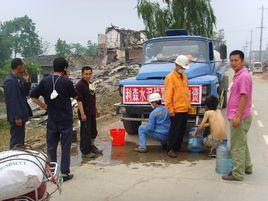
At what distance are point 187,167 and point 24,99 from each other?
3049 millimetres

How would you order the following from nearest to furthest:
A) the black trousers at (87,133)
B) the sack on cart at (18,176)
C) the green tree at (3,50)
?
the sack on cart at (18,176) → the black trousers at (87,133) → the green tree at (3,50)

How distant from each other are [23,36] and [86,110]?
82185mm

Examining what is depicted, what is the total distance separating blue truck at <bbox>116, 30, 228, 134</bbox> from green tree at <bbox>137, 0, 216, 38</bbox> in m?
13.8

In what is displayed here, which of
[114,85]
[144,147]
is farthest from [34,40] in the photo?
[144,147]

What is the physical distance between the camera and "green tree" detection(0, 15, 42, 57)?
84.1m

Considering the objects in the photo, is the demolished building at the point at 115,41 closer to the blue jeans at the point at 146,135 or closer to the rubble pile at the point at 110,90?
the rubble pile at the point at 110,90

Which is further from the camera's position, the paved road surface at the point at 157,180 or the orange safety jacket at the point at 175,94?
the orange safety jacket at the point at 175,94

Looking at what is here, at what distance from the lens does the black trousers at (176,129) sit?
25.5 ft

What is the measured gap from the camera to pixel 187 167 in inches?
279

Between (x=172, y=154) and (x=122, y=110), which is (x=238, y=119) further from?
(x=122, y=110)

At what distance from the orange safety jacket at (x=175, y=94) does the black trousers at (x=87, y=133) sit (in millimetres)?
1540

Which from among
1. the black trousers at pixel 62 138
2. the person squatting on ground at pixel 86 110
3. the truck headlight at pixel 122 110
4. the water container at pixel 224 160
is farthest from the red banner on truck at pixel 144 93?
the black trousers at pixel 62 138

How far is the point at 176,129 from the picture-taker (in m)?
7.82

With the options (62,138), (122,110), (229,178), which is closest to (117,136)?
(122,110)
